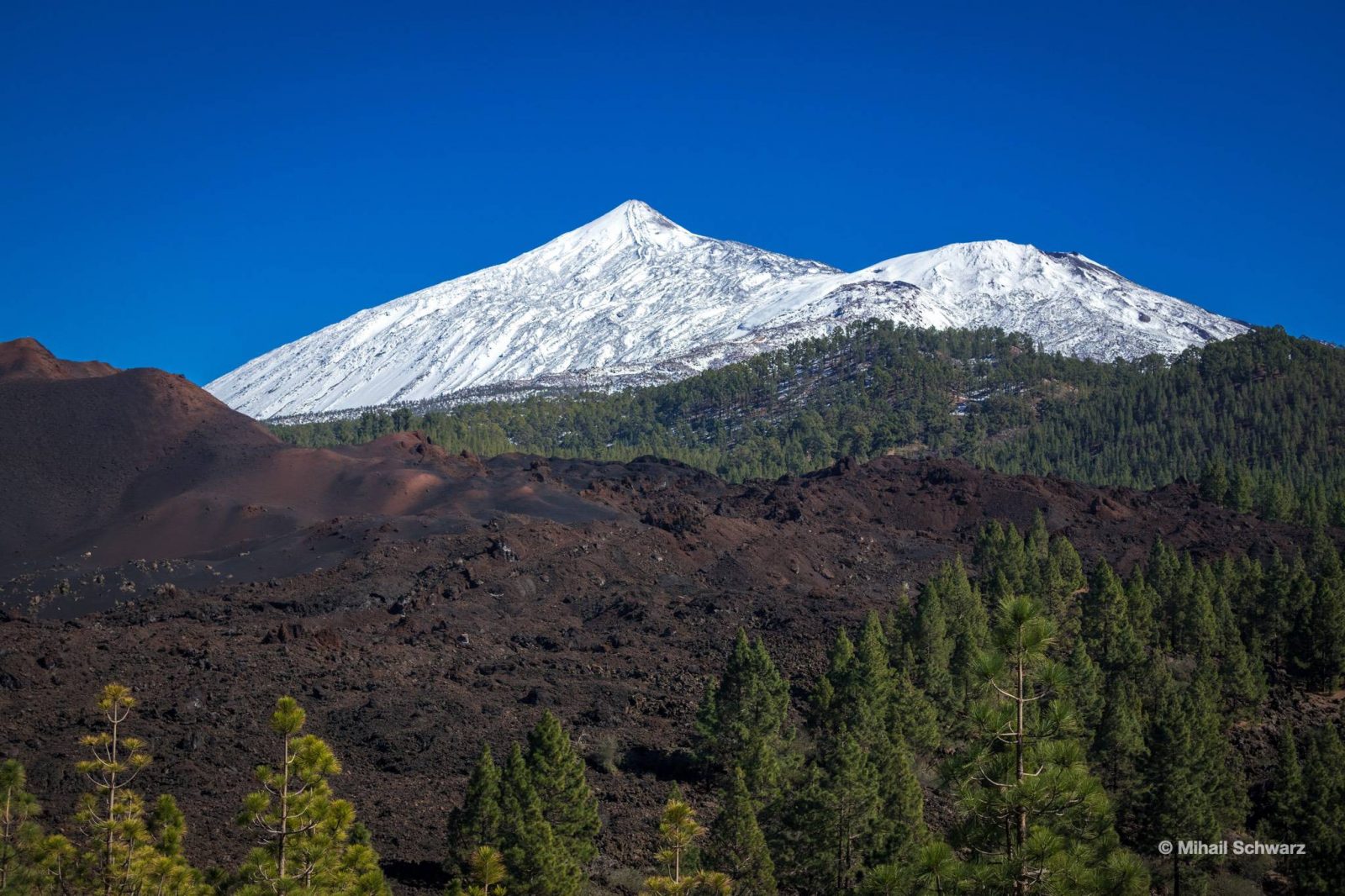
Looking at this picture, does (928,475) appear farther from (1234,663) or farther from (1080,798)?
(1080,798)

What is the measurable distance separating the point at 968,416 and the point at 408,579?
82467mm

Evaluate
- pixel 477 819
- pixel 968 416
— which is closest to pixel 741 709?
pixel 477 819

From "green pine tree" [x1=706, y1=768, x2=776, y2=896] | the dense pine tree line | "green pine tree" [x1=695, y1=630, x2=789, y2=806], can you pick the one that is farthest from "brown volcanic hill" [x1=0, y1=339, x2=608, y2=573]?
"green pine tree" [x1=706, y1=768, x2=776, y2=896]

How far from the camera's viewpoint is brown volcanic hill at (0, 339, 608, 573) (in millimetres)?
58375

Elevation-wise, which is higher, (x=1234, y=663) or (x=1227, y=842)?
(x=1234, y=663)

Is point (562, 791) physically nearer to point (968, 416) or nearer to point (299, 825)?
point (299, 825)

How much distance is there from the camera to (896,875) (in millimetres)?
15070

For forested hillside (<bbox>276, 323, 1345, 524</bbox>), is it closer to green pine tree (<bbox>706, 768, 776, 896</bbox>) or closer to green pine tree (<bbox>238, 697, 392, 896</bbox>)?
green pine tree (<bbox>706, 768, 776, 896</bbox>)

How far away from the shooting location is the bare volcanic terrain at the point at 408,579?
106ft

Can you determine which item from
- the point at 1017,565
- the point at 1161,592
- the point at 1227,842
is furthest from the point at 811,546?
the point at 1227,842

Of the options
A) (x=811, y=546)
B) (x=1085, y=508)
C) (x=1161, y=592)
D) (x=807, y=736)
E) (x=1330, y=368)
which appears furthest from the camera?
(x=1330, y=368)

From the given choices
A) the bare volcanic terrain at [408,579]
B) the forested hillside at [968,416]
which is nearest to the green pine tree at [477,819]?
the bare volcanic terrain at [408,579]

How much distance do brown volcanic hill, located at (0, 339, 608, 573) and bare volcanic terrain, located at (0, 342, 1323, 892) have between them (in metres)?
0.18

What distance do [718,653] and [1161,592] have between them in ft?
66.9
